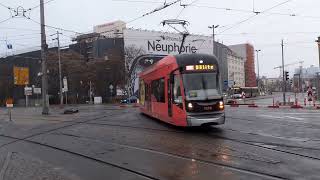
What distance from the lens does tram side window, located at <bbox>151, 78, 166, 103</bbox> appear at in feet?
75.9

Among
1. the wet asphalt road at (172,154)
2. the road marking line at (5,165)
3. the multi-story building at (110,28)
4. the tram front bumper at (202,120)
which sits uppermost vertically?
the multi-story building at (110,28)

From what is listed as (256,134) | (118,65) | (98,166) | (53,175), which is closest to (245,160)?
(98,166)

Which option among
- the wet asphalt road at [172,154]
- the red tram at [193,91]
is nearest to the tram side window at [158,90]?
the red tram at [193,91]

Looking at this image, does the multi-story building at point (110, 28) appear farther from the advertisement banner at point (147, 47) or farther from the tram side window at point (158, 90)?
the tram side window at point (158, 90)

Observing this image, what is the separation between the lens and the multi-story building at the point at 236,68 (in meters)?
161

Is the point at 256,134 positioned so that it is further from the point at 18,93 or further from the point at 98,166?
the point at 18,93

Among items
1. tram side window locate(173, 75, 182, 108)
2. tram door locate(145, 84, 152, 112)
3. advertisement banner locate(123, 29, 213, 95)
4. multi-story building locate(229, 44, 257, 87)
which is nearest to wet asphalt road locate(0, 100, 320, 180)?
tram side window locate(173, 75, 182, 108)

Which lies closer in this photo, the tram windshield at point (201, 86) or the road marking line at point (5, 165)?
the road marking line at point (5, 165)

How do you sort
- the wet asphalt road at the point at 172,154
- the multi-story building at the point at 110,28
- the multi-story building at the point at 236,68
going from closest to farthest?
the wet asphalt road at the point at 172,154 → the multi-story building at the point at 110,28 → the multi-story building at the point at 236,68

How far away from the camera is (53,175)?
11.6 m

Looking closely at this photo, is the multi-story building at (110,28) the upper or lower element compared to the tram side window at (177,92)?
upper

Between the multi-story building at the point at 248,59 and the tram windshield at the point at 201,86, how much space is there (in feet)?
524

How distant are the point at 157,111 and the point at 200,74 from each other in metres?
5.82

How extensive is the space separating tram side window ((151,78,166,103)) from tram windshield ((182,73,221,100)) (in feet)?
10.2
